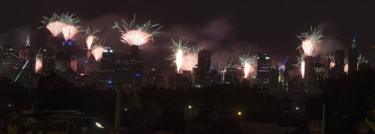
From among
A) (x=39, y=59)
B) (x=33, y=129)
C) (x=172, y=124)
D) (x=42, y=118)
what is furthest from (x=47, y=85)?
(x=39, y=59)

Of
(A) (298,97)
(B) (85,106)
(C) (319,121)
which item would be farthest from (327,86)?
(A) (298,97)

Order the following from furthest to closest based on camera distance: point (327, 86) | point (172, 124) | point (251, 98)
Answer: point (251, 98) → point (172, 124) → point (327, 86)

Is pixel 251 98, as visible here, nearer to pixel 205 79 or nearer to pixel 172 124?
pixel 172 124

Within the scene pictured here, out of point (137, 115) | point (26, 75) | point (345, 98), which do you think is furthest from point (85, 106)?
point (26, 75)

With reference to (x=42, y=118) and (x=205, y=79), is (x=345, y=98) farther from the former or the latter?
(x=205, y=79)

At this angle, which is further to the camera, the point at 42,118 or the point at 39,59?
the point at 39,59

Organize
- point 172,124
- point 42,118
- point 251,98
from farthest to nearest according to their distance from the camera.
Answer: point 251,98 < point 172,124 < point 42,118

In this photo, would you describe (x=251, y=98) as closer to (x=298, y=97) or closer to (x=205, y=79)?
(x=298, y=97)

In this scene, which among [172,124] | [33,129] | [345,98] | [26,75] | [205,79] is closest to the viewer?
[33,129]

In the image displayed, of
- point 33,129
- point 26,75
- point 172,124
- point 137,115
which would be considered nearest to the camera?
point 33,129
